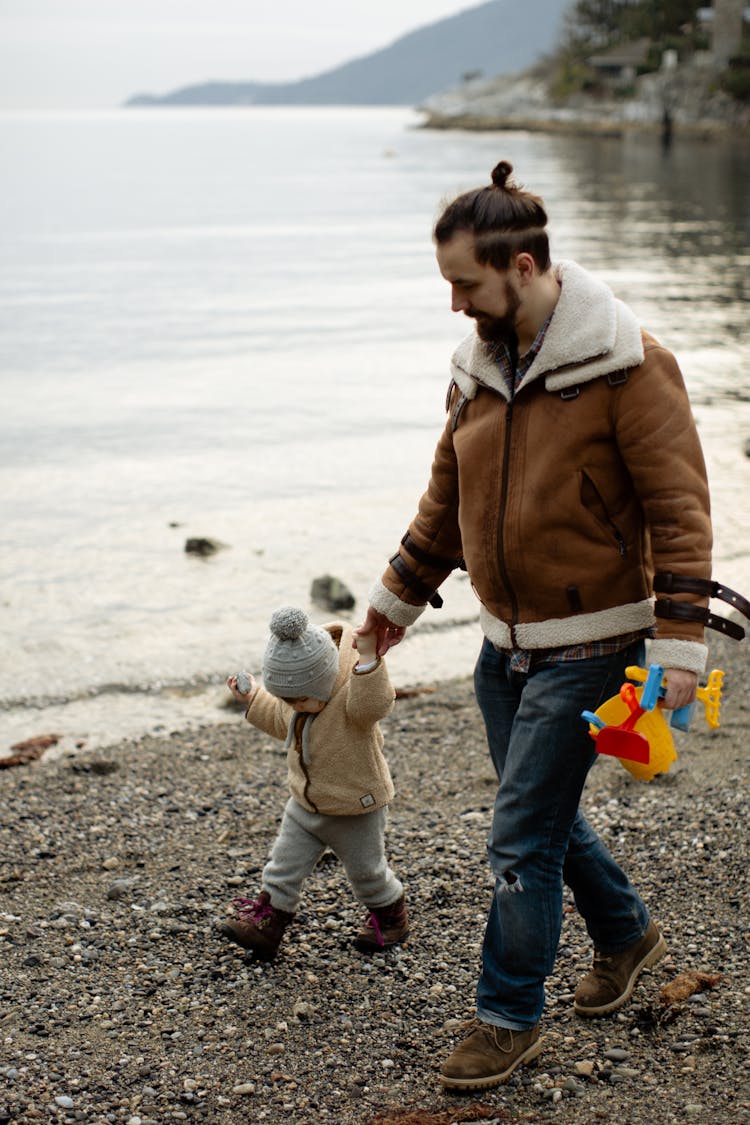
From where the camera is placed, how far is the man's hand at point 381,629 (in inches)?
157

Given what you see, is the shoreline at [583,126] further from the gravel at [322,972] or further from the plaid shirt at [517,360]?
the plaid shirt at [517,360]

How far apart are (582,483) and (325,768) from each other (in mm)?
1370

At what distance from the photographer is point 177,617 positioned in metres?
10.2

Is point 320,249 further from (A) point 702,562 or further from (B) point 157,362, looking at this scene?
(A) point 702,562

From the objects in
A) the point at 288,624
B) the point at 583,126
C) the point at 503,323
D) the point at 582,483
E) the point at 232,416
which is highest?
the point at 583,126

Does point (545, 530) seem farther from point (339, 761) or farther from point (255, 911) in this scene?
point (255, 911)

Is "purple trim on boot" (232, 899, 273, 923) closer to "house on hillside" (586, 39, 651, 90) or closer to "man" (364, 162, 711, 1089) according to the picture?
"man" (364, 162, 711, 1089)

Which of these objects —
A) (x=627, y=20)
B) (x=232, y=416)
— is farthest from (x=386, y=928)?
(x=627, y=20)

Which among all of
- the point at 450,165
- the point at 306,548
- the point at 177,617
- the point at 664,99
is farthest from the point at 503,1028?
the point at 664,99

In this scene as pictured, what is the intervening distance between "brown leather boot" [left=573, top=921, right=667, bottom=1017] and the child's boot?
689 millimetres

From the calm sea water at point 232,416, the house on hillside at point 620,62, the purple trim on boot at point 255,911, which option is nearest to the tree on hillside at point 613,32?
the house on hillside at point 620,62

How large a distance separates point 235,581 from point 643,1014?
296 inches

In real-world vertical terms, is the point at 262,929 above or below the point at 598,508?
below

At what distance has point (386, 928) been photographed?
438cm
